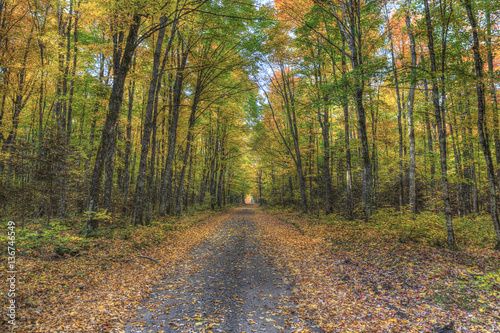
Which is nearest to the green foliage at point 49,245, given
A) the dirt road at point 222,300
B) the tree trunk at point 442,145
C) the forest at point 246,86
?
the forest at point 246,86

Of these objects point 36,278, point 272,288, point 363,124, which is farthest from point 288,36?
point 36,278

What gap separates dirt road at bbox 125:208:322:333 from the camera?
14.0 ft

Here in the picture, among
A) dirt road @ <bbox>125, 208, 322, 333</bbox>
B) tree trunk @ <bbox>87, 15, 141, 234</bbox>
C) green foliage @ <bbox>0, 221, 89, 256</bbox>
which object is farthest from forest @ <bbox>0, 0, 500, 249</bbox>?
dirt road @ <bbox>125, 208, 322, 333</bbox>

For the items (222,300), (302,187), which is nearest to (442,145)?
(222,300)

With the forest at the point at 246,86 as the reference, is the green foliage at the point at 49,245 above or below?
below

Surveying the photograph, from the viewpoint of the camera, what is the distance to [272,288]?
6.03 m

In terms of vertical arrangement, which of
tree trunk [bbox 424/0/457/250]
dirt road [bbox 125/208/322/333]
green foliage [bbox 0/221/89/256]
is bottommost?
dirt road [bbox 125/208/322/333]

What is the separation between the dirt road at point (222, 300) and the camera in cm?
428

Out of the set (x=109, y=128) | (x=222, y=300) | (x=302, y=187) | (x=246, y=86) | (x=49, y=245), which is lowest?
(x=222, y=300)

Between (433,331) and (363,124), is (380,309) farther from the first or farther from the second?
(363,124)

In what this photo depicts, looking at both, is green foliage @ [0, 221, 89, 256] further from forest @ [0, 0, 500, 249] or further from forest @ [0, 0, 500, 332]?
forest @ [0, 0, 500, 249]

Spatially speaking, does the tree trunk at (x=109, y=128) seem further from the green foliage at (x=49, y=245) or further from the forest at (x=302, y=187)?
the green foliage at (x=49, y=245)

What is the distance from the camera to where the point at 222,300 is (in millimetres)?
5289

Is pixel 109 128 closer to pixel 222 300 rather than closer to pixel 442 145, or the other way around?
pixel 222 300
